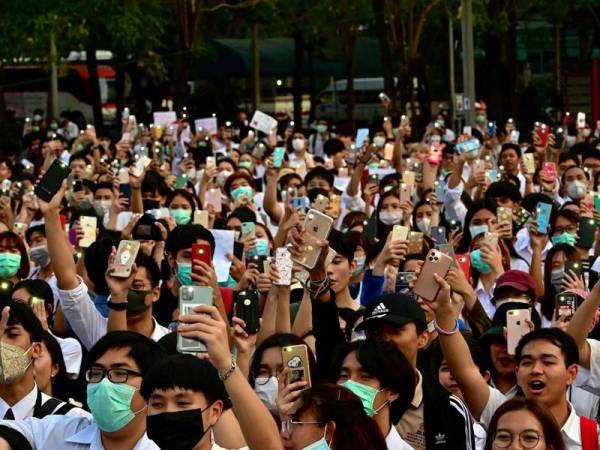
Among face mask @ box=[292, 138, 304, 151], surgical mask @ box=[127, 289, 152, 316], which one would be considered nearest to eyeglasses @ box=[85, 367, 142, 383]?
surgical mask @ box=[127, 289, 152, 316]

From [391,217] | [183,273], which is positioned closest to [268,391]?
[183,273]

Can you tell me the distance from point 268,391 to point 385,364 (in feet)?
2.94

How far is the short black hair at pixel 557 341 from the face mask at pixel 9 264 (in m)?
4.37

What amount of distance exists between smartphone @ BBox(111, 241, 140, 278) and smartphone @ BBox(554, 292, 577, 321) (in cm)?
207

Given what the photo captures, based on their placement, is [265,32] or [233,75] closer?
[265,32]

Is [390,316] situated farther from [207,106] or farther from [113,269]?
[207,106]

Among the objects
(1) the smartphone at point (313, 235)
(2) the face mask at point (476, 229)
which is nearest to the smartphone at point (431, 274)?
(1) the smartphone at point (313, 235)

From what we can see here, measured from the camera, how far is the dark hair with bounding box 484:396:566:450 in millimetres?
6352

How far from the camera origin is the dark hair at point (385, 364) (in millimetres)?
6852

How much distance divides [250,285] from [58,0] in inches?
658

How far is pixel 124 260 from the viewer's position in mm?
8562

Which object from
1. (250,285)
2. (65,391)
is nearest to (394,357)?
(65,391)

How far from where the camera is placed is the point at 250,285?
9836mm

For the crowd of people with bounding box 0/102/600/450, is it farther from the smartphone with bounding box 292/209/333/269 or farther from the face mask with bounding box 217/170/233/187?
the face mask with bounding box 217/170/233/187
